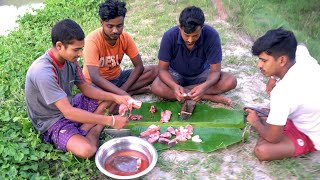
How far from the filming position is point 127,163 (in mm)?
3195

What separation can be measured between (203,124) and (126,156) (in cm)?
94

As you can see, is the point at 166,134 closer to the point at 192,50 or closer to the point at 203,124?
the point at 203,124

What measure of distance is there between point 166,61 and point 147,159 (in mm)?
1352

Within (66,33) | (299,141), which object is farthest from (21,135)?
(299,141)

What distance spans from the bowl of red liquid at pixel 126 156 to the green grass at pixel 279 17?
3757 millimetres

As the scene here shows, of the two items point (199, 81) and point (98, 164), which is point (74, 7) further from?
point (98, 164)

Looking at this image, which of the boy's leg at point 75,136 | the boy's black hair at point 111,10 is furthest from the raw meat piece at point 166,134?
the boy's black hair at point 111,10

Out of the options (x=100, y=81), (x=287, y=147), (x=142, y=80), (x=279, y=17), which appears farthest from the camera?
(x=279, y=17)

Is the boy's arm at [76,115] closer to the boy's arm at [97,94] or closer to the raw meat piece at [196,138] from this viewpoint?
the boy's arm at [97,94]

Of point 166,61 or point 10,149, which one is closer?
point 10,149

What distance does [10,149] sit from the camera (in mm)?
2973

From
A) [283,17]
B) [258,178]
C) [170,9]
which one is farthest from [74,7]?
[258,178]

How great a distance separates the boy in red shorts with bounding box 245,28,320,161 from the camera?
293 centimetres

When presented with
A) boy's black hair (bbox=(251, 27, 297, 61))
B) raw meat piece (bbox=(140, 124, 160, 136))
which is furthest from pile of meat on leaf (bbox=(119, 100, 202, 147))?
boy's black hair (bbox=(251, 27, 297, 61))
